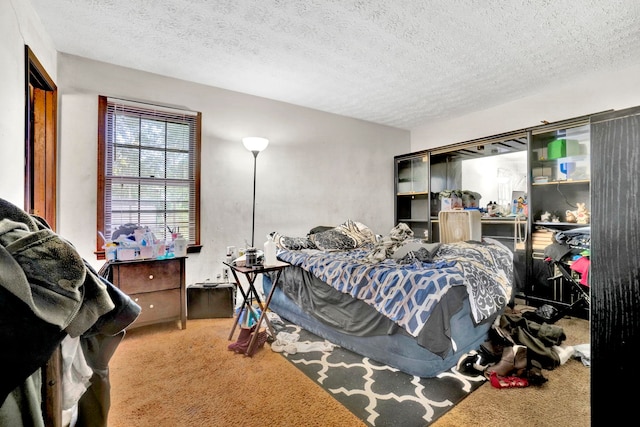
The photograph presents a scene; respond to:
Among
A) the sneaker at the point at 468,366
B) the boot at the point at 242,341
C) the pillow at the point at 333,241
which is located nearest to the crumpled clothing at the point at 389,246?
the pillow at the point at 333,241

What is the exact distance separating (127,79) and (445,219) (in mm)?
3968

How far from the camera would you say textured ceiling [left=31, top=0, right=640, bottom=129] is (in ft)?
7.22

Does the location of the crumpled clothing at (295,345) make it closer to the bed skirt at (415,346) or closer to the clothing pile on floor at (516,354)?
the bed skirt at (415,346)

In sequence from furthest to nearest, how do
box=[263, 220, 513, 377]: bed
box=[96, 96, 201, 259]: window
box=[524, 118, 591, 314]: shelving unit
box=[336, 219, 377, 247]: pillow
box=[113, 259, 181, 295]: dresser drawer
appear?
box=[336, 219, 377, 247]: pillow, box=[524, 118, 591, 314]: shelving unit, box=[96, 96, 201, 259]: window, box=[113, 259, 181, 295]: dresser drawer, box=[263, 220, 513, 377]: bed

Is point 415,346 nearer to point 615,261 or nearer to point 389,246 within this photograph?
point 389,246

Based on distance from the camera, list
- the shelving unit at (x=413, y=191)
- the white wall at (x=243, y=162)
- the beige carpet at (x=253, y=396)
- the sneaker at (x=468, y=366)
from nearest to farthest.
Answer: the beige carpet at (x=253, y=396) → the sneaker at (x=468, y=366) → the white wall at (x=243, y=162) → the shelving unit at (x=413, y=191)

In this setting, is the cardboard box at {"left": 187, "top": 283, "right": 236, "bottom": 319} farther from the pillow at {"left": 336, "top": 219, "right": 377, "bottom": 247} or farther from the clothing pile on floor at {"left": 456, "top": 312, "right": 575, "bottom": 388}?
the clothing pile on floor at {"left": 456, "top": 312, "right": 575, "bottom": 388}

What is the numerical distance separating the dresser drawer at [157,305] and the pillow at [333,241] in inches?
59.5

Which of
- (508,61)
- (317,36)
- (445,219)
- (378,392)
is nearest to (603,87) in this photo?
(508,61)

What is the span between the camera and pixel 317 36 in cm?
253

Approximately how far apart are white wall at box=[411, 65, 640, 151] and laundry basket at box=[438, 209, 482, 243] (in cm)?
146

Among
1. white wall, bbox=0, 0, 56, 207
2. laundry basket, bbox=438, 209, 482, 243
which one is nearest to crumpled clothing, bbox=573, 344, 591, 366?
laundry basket, bbox=438, 209, 482, 243

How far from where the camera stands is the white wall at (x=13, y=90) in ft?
5.69

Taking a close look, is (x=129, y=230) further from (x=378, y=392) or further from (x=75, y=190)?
(x=378, y=392)
